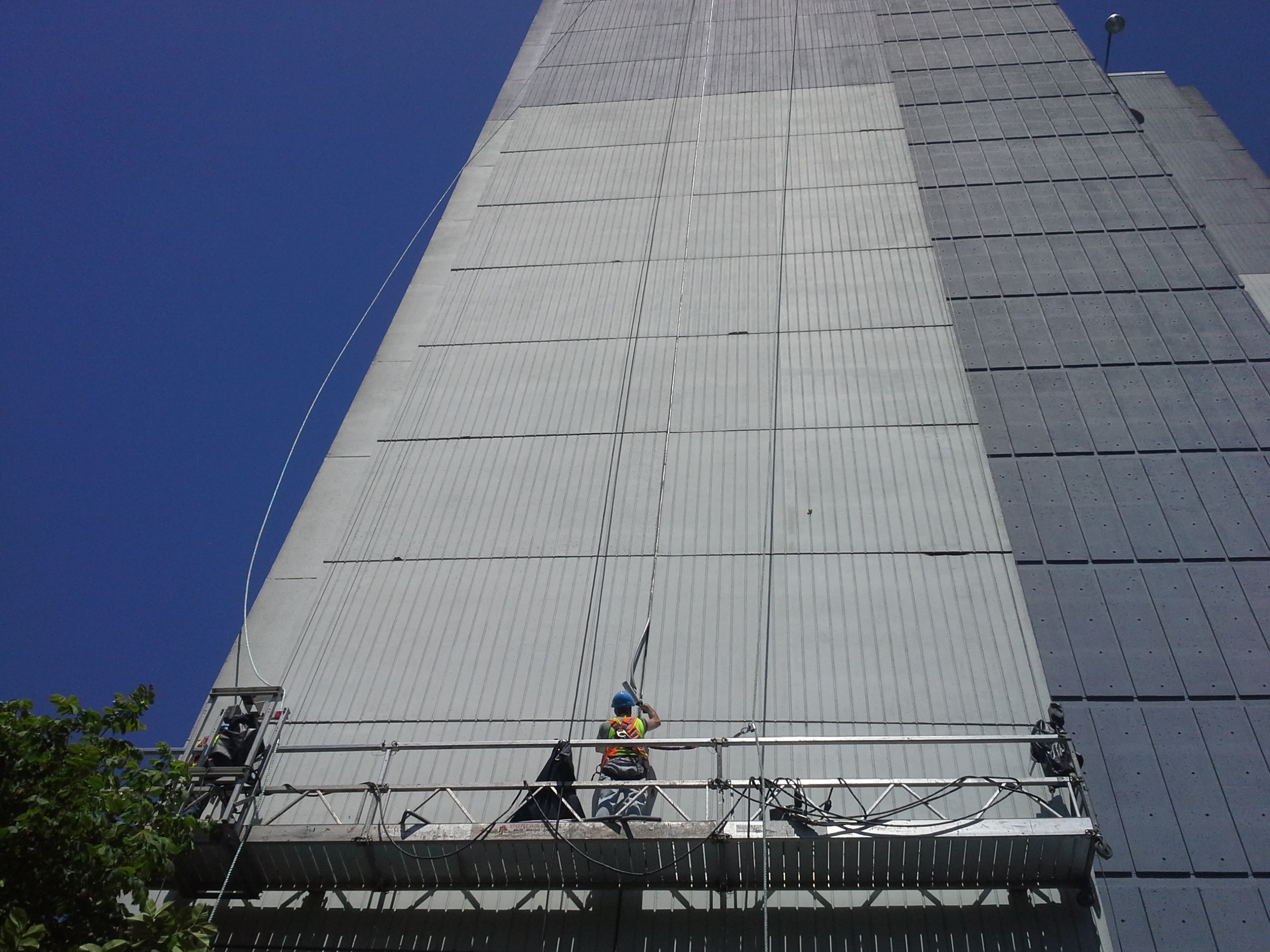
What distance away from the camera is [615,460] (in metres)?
15.4

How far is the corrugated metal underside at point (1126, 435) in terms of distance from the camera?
1077 cm

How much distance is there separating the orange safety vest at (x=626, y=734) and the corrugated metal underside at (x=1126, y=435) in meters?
5.12

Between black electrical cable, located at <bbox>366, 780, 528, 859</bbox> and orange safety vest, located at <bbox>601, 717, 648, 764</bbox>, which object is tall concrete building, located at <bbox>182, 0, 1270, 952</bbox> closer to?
black electrical cable, located at <bbox>366, 780, 528, 859</bbox>

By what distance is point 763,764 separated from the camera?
11641mm

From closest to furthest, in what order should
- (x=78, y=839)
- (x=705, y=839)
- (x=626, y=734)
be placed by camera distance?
1. (x=78, y=839)
2. (x=705, y=839)
3. (x=626, y=734)

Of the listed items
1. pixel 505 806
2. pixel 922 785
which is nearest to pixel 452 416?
pixel 505 806

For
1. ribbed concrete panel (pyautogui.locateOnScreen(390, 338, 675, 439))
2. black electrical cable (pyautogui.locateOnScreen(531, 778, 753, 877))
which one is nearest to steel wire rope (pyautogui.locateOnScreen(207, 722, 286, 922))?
black electrical cable (pyautogui.locateOnScreen(531, 778, 753, 877))

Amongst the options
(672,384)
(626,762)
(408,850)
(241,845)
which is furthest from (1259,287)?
(241,845)

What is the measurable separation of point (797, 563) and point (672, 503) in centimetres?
212

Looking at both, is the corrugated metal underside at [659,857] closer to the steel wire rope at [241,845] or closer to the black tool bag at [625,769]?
the steel wire rope at [241,845]

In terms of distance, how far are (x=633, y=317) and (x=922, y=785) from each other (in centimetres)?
991

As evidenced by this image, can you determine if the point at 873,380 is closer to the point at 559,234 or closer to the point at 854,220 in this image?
the point at 854,220

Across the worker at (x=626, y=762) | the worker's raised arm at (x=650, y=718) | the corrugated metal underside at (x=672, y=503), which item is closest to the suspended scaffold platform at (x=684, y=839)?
the worker at (x=626, y=762)

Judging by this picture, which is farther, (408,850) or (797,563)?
(797,563)
